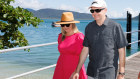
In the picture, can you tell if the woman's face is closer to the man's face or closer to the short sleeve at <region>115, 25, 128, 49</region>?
the man's face

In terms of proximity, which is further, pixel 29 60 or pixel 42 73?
pixel 29 60

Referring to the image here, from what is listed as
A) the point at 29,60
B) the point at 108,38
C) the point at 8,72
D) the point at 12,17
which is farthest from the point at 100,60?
the point at 29,60

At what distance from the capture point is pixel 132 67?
6480 millimetres

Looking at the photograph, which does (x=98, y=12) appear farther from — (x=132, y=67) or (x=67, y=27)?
(x=132, y=67)

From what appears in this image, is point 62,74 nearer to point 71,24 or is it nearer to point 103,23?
point 71,24

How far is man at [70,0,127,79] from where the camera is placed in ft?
7.41

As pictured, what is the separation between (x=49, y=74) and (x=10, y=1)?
1302cm

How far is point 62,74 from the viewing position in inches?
119

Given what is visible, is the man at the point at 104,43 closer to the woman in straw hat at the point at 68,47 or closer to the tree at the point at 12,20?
Result: the woman in straw hat at the point at 68,47

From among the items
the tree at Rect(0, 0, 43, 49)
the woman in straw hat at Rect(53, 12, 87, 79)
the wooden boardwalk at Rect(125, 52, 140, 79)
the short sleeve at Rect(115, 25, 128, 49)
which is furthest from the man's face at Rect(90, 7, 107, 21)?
the wooden boardwalk at Rect(125, 52, 140, 79)

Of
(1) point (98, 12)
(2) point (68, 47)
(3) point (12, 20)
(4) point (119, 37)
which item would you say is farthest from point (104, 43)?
(3) point (12, 20)

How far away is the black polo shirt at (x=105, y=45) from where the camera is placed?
2260 millimetres

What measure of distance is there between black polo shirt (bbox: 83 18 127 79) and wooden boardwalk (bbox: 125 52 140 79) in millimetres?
3348

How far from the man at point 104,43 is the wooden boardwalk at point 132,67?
132 inches
